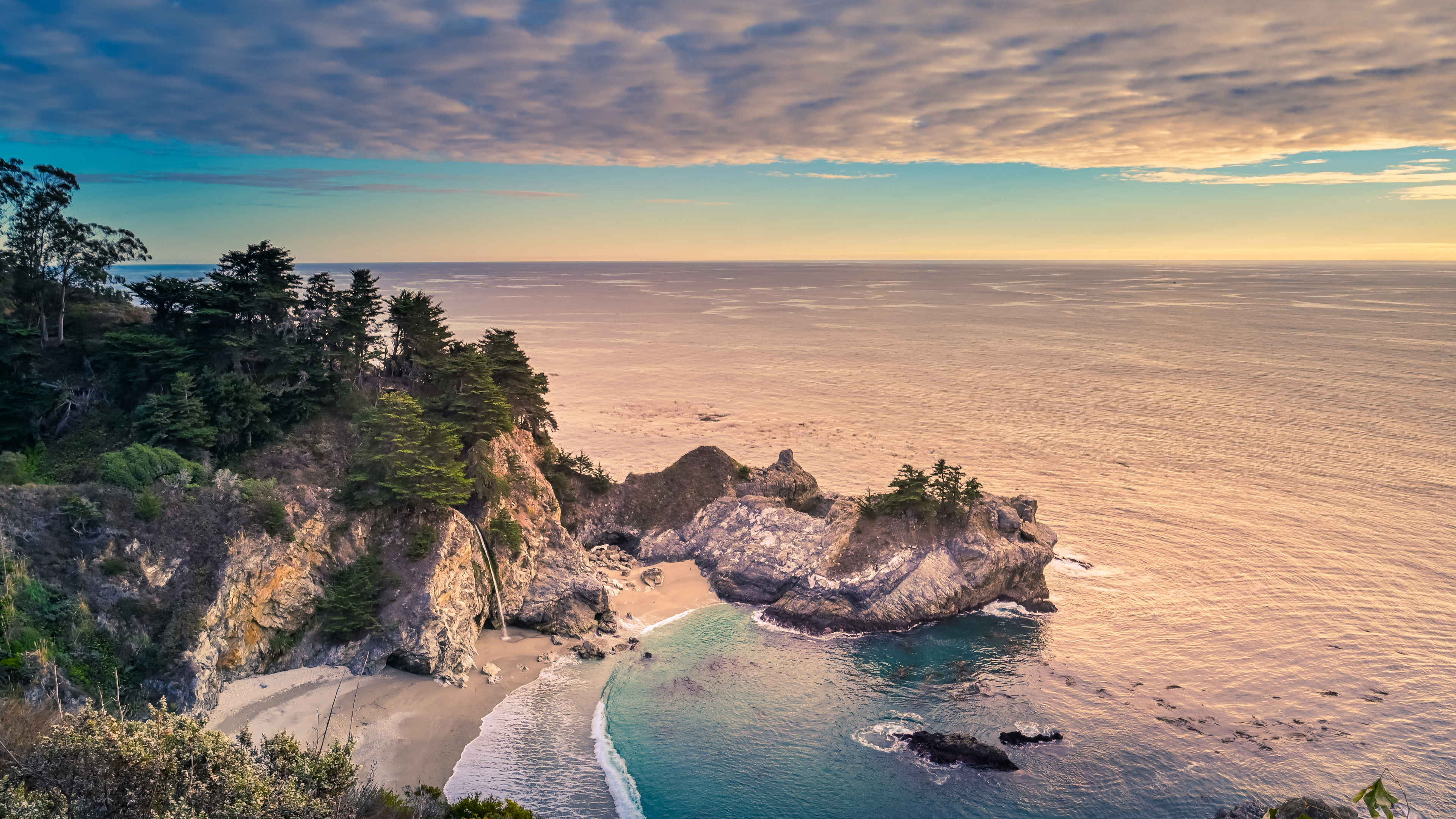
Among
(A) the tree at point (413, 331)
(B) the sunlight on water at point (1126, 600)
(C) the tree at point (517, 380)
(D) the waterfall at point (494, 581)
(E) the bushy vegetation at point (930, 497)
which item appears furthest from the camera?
(C) the tree at point (517, 380)

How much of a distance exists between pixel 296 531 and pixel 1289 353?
14339 cm

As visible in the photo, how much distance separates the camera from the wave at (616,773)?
25.8 metres

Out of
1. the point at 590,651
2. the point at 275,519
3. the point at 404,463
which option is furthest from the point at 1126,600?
the point at 275,519

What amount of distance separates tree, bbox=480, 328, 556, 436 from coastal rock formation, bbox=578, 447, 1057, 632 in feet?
26.4

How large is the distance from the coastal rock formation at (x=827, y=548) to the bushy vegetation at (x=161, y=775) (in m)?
27.5

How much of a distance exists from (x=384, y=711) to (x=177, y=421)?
18.1 meters

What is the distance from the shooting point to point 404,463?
3516 cm

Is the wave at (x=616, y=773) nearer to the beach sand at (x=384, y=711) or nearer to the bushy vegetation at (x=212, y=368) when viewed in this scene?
the beach sand at (x=384, y=711)

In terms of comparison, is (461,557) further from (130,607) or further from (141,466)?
(141,466)

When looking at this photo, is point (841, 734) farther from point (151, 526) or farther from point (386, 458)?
point (151, 526)

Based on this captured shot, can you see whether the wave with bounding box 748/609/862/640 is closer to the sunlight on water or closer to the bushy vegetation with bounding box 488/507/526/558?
the sunlight on water

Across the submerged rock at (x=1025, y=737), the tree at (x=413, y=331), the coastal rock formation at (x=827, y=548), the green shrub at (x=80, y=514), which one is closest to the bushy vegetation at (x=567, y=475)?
the coastal rock formation at (x=827, y=548)

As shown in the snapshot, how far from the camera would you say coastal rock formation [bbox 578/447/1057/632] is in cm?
4044

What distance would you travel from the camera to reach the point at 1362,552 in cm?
4672
